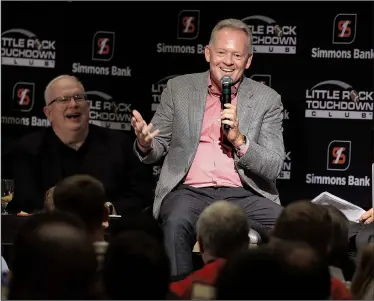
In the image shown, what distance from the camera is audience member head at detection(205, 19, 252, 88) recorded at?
5254mm

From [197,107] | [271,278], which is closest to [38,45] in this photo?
[197,107]

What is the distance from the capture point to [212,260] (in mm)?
A: 3959

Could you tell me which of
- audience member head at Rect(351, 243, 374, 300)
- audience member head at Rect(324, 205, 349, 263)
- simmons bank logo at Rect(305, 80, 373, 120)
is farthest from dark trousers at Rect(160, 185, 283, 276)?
simmons bank logo at Rect(305, 80, 373, 120)

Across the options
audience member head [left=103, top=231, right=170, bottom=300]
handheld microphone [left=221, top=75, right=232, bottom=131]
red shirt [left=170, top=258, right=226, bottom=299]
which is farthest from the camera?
handheld microphone [left=221, top=75, right=232, bottom=131]

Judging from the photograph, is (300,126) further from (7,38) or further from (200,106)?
(7,38)

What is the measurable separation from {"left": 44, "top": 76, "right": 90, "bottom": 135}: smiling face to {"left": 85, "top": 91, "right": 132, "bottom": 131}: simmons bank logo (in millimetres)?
489

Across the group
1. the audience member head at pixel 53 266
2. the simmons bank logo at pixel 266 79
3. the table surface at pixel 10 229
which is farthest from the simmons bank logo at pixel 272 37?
the audience member head at pixel 53 266

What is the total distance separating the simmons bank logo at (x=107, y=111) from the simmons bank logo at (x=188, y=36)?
0.46 metres

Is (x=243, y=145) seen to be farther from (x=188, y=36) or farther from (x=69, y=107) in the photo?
(x=188, y=36)

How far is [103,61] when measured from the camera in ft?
22.0

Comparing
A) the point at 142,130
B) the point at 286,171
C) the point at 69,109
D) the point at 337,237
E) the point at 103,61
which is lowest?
the point at 337,237

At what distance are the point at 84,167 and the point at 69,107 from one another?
40cm

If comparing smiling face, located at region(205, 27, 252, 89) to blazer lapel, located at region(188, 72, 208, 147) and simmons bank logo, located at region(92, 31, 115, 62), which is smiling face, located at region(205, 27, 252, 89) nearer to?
blazer lapel, located at region(188, 72, 208, 147)

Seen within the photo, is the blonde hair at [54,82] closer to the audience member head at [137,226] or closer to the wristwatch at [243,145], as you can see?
the wristwatch at [243,145]
